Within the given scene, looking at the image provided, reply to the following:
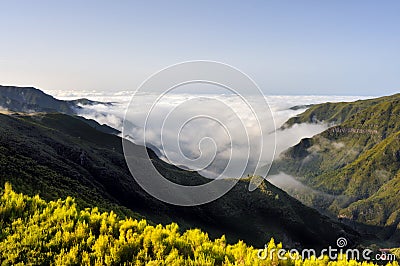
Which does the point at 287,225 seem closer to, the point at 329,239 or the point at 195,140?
the point at 329,239

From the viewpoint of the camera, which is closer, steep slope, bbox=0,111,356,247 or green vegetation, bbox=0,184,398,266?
green vegetation, bbox=0,184,398,266

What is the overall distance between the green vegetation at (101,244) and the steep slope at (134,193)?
972 inches

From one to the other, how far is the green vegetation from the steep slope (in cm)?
2470

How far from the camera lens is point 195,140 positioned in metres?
22.5

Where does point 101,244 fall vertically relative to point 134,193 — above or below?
above

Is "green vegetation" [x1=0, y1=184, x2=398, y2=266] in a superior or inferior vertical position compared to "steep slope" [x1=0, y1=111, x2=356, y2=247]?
superior

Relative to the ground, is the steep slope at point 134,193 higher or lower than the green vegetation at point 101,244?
lower

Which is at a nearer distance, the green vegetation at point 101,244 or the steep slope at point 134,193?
the green vegetation at point 101,244

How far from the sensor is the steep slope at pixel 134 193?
5783 centimetres

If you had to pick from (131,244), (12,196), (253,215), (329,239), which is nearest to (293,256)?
(131,244)

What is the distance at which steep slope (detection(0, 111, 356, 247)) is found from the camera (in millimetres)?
57831

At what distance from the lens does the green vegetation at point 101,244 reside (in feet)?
34.9

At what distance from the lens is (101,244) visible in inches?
436

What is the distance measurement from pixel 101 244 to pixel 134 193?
264 feet
